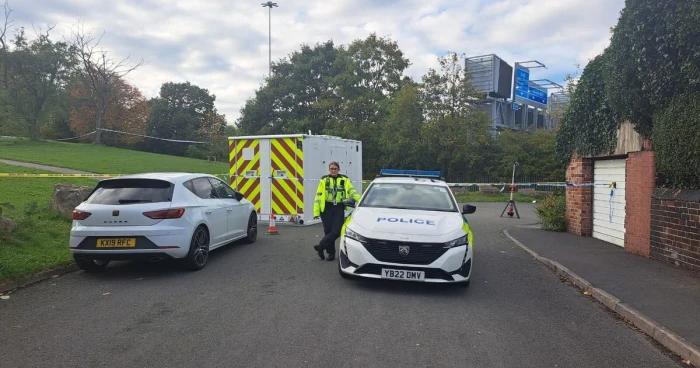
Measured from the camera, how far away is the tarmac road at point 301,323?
4164 mm

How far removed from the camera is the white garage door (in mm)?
10273

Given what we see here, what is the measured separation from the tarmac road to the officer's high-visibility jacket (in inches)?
50.5

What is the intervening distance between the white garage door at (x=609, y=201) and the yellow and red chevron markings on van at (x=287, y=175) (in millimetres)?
7228

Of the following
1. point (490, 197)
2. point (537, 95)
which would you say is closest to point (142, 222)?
point (490, 197)

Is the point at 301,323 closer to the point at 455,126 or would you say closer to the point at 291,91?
the point at 455,126

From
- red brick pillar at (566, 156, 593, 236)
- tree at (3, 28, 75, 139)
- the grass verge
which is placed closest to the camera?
red brick pillar at (566, 156, 593, 236)

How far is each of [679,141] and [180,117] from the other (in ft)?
212

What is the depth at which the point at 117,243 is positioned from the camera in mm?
6805

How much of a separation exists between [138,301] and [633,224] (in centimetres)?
868

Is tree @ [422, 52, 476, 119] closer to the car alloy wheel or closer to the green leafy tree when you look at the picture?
the green leafy tree

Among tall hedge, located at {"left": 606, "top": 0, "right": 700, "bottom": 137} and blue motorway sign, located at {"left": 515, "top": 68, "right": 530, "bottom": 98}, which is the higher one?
blue motorway sign, located at {"left": 515, "top": 68, "right": 530, "bottom": 98}

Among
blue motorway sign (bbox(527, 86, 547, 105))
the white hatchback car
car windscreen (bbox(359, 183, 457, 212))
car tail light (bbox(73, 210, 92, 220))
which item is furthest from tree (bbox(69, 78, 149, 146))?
car windscreen (bbox(359, 183, 457, 212))

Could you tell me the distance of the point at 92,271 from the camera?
24.3 feet

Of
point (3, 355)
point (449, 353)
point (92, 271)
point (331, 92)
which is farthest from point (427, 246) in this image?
point (331, 92)
